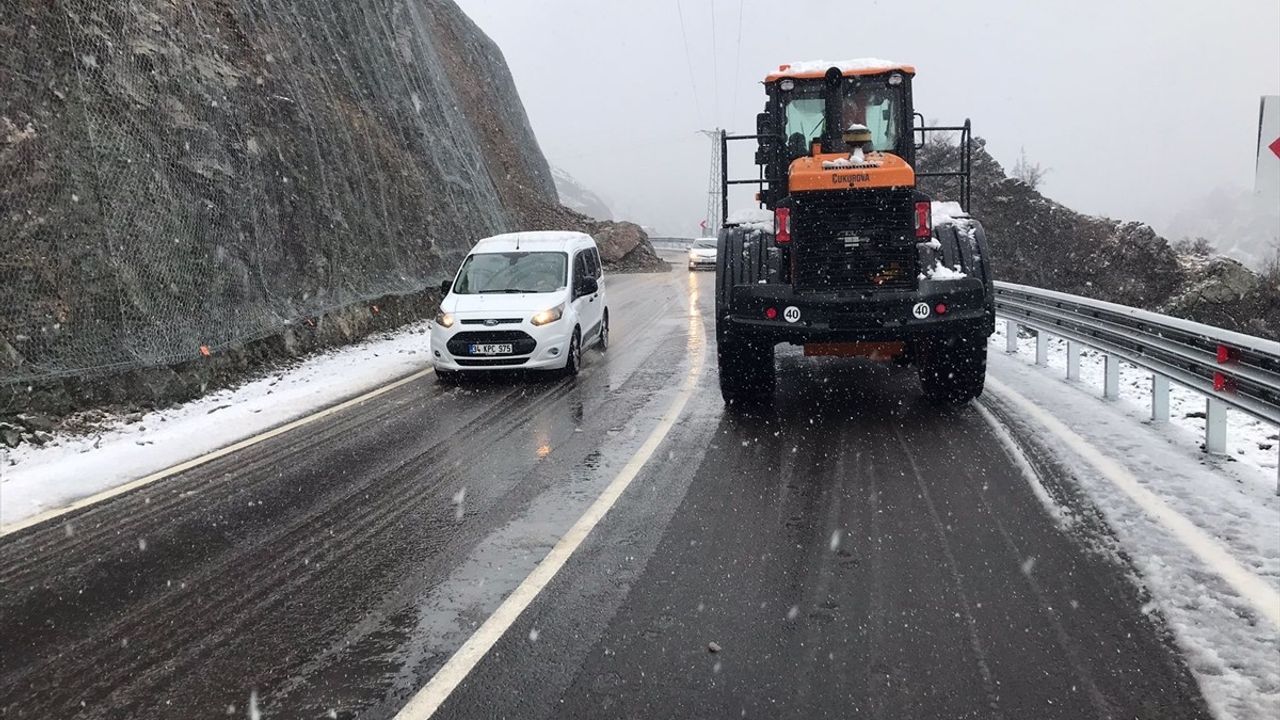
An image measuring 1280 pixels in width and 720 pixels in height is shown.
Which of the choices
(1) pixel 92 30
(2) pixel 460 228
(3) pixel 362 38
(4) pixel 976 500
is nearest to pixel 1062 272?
(2) pixel 460 228

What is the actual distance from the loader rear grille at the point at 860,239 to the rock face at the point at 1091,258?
53.4 ft

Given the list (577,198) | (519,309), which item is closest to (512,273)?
(519,309)

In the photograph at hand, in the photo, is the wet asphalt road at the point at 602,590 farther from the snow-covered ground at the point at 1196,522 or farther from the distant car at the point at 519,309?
the distant car at the point at 519,309

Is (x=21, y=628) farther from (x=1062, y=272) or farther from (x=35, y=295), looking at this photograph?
(x=1062, y=272)

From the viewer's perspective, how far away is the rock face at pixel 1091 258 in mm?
21219

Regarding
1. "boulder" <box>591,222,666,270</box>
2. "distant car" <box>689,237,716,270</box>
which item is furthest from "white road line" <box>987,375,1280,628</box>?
"boulder" <box>591,222,666,270</box>

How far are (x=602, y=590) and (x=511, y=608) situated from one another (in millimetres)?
467

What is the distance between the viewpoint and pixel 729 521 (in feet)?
17.7

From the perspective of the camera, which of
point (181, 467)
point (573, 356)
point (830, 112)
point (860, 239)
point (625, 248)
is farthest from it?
point (625, 248)

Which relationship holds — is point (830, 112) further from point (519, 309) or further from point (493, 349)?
point (493, 349)

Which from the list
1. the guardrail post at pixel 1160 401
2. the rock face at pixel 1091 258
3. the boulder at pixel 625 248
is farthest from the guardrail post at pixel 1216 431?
the boulder at pixel 625 248

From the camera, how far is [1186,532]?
4824 mm

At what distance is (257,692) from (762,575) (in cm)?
242

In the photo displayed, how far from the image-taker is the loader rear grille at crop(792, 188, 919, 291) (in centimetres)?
793
